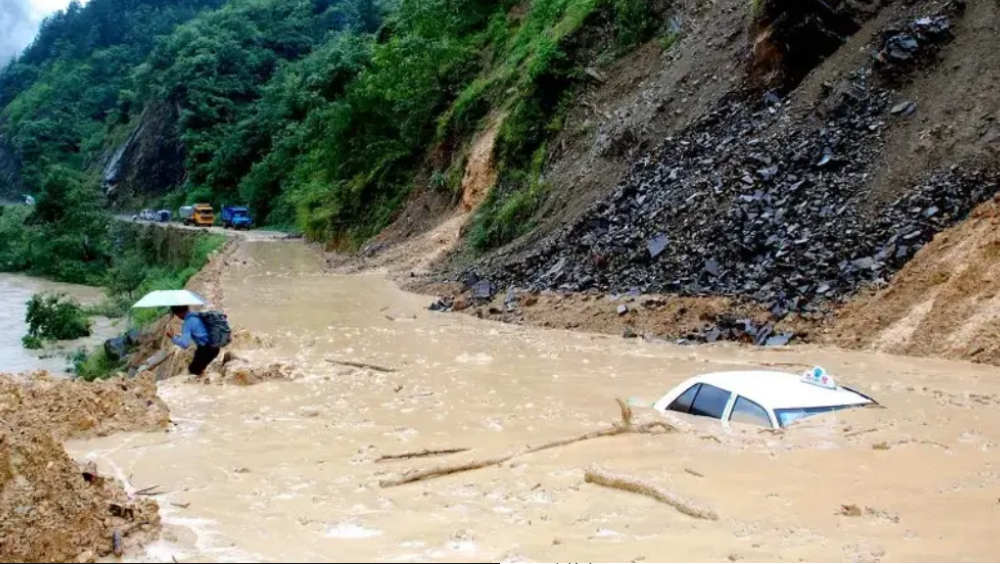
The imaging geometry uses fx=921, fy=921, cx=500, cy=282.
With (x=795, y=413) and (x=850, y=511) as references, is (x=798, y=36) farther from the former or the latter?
(x=850, y=511)

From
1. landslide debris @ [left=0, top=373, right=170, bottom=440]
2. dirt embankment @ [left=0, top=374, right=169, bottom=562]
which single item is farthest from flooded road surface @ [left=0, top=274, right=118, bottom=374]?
dirt embankment @ [left=0, top=374, right=169, bottom=562]

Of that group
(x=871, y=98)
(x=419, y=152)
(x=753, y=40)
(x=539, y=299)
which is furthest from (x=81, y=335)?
(x=871, y=98)

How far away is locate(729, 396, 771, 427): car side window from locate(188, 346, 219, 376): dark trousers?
653cm

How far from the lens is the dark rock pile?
13.8m

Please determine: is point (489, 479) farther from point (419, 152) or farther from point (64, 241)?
point (64, 241)

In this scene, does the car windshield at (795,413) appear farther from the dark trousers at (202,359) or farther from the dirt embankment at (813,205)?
the dark trousers at (202,359)

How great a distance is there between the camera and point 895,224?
13852 millimetres

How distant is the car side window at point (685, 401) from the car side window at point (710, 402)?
51 millimetres

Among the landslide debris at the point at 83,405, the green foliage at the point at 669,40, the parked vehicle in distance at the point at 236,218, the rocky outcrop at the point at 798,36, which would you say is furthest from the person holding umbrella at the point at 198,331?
the parked vehicle in distance at the point at 236,218

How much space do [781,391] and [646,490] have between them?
2236 millimetres

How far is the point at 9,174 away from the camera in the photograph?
9706 cm

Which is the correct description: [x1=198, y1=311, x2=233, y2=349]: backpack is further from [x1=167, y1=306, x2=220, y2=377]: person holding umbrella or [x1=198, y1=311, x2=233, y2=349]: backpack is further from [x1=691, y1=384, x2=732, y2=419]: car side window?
[x1=691, y1=384, x2=732, y2=419]: car side window

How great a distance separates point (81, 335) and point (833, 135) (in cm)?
2273

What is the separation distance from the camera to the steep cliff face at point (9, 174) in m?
92.5
